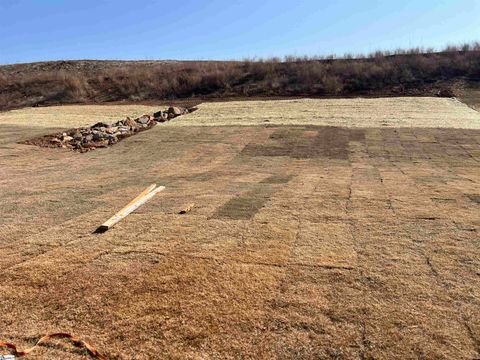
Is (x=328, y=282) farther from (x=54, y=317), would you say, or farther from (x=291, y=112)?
(x=291, y=112)

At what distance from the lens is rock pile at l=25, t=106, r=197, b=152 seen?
22.8m

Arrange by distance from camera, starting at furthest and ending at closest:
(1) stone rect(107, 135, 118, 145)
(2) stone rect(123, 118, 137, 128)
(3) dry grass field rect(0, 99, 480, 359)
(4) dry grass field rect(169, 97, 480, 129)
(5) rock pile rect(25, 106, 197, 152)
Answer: (2) stone rect(123, 118, 137, 128)
(4) dry grass field rect(169, 97, 480, 129)
(1) stone rect(107, 135, 118, 145)
(5) rock pile rect(25, 106, 197, 152)
(3) dry grass field rect(0, 99, 480, 359)

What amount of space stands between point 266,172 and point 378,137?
8858 millimetres

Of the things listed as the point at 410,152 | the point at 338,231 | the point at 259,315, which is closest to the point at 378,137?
the point at 410,152

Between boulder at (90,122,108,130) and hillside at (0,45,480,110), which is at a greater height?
hillside at (0,45,480,110)

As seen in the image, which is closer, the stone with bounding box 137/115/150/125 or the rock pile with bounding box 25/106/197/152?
the rock pile with bounding box 25/106/197/152

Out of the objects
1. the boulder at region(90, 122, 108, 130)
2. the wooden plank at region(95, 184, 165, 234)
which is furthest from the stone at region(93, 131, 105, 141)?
the wooden plank at region(95, 184, 165, 234)

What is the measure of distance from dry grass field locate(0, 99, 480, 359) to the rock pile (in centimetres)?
836

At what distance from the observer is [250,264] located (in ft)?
20.1

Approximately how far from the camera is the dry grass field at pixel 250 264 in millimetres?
4504

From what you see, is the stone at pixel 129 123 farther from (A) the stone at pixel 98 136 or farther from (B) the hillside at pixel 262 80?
(B) the hillside at pixel 262 80

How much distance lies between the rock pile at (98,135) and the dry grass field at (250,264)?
8.36 meters

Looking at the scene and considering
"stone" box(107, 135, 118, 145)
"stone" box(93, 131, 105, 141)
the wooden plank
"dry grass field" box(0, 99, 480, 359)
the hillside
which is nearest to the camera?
"dry grass field" box(0, 99, 480, 359)

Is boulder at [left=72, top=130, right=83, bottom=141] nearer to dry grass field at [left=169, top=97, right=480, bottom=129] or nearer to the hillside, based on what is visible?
dry grass field at [left=169, top=97, right=480, bottom=129]
